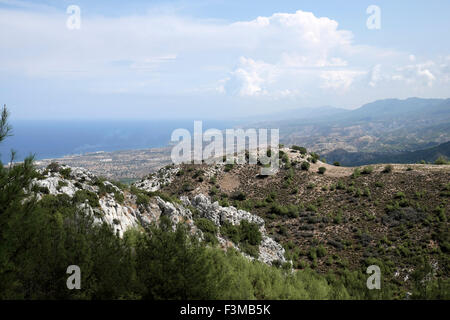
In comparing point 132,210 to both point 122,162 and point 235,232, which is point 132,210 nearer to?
point 235,232

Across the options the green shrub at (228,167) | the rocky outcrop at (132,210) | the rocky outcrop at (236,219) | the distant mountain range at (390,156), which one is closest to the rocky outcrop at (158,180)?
the green shrub at (228,167)

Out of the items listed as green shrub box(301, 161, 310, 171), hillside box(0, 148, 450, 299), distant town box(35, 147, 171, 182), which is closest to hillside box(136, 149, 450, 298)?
hillside box(0, 148, 450, 299)

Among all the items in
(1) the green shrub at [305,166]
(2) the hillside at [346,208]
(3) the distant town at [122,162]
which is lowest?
(3) the distant town at [122,162]

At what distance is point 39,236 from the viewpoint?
8.88 m

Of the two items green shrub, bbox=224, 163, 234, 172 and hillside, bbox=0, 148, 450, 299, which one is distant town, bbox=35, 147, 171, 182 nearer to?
green shrub, bbox=224, 163, 234, 172

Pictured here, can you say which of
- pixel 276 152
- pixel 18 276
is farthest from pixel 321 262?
pixel 276 152

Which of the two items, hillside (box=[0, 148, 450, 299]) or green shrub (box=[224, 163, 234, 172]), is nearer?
hillside (box=[0, 148, 450, 299])

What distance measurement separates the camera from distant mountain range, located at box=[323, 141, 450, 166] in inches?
4467

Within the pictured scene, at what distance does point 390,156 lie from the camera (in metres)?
144

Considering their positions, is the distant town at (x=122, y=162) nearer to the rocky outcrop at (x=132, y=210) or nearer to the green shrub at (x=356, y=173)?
the green shrub at (x=356, y=173)

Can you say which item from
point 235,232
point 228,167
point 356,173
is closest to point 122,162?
point 228,167

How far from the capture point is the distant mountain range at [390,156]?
372 ft

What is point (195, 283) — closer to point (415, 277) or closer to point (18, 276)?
point (18, 276)

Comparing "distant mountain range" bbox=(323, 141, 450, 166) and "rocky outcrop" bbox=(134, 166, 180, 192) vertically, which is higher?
"rocky outcrop" bbox=(134, 166, 180, 192)
